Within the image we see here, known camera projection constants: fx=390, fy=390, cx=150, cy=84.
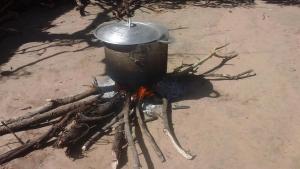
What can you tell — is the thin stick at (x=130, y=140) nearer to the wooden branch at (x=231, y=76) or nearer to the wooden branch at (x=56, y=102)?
the wooden branch at (x=56, y=102)

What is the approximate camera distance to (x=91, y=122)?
4742 mm

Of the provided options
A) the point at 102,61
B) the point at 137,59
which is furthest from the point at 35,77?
the point at 137,59

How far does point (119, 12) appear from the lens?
30.7ft

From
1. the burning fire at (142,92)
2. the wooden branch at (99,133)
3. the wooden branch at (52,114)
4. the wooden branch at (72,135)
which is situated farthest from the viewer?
the burning fire at (142,92)

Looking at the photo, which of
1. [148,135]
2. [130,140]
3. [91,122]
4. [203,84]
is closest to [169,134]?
[148,135]

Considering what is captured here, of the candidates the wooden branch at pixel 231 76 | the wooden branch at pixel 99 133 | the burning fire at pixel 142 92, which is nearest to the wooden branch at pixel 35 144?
the wooden branch at pixel 99 133

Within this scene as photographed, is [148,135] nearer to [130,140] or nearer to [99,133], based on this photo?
[130,140]

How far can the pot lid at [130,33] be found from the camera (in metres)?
4.95

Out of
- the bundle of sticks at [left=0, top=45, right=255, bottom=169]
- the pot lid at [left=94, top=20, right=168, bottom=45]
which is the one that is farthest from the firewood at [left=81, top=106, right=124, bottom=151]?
the pot lid at [left=94, top=20, right=168, bottom=45]

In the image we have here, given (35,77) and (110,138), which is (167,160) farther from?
(35,77)

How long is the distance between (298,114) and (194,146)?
1687 millimetres

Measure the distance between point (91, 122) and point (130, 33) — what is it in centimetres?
124

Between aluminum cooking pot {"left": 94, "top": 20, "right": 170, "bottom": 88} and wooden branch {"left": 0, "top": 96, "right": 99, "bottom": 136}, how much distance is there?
54cm

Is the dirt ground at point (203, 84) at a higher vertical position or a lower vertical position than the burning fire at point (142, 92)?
lower
